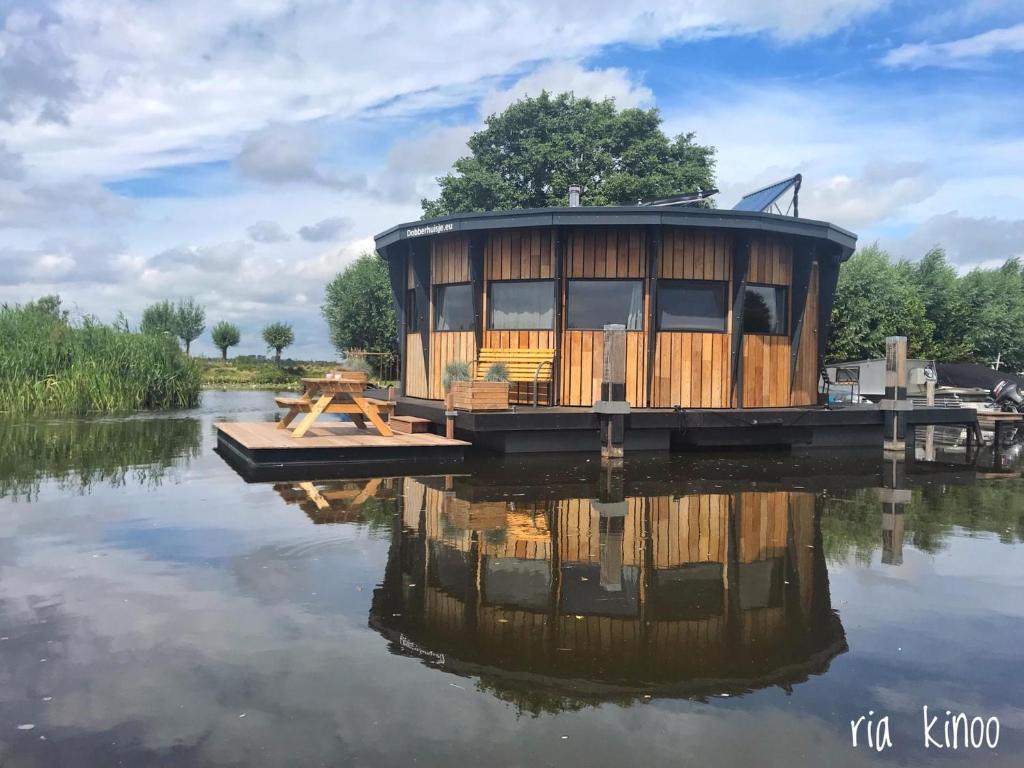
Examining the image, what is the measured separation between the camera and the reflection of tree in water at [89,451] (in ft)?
29.5

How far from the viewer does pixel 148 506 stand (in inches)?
293

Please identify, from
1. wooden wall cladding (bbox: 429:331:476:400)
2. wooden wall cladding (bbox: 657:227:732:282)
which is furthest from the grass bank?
wooden wall cladding (bbox: 657:227:732:282)

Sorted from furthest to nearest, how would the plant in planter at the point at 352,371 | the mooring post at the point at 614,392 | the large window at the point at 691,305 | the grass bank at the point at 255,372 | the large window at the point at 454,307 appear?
1. the grass bank at the point at 255,372
2. the large window at the point at 454,307
3. the large window at the point at 691,305
4. the mooring post at the point at 614,392
5. the plant in planter at the point at 352,371

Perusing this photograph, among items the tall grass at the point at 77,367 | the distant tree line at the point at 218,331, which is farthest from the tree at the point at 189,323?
the tall grass at the point at 77,367

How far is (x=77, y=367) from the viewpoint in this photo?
19.9m

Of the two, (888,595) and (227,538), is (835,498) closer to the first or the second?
(888,595)

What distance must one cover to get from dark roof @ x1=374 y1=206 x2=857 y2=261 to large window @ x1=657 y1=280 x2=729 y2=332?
3.55 ft

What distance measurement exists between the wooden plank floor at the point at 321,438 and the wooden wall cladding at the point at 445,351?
1821 millimetres

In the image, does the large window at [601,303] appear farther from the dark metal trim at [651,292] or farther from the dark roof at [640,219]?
the dark roof at [640,219]

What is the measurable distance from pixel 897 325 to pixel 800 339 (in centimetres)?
2089

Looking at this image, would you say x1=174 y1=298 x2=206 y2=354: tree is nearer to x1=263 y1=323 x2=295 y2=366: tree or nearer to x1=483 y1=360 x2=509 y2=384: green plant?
x1=263 y1=323 x2=295 y2=366: tree

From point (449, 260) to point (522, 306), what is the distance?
65.7 inches

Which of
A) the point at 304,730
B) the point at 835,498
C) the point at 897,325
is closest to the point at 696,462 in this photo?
the point at 835,498

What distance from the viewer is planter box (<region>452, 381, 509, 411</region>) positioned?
11.0 meters
